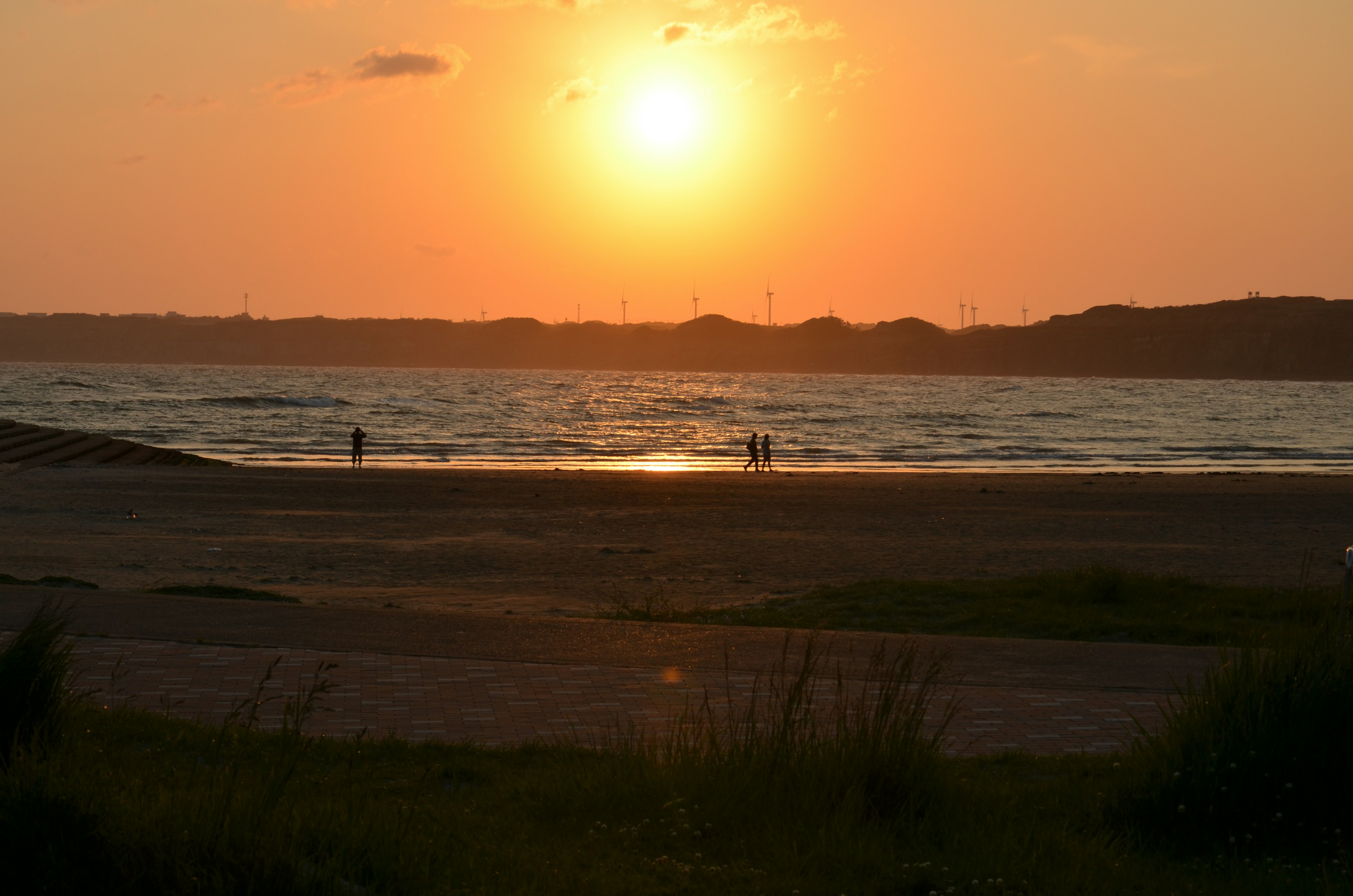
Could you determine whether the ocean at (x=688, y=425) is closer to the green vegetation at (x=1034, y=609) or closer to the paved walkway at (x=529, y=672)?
the green vegetation at (x=1034, y=609)

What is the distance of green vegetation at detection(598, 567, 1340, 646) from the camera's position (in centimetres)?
1080

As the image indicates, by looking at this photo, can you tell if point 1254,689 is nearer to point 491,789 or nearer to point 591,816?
point 591,816

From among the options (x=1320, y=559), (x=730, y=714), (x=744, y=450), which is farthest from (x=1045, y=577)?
(x=744, y=450)

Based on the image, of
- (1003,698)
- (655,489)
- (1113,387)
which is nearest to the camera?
(1003,698)

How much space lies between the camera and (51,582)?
1190 centimetres

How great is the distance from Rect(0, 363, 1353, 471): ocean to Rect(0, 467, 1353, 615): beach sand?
514 inches

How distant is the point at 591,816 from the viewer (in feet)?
17.4

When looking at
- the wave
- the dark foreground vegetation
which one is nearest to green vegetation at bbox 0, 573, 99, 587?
the dark foreground vegetation

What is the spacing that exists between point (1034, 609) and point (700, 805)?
7159 mm

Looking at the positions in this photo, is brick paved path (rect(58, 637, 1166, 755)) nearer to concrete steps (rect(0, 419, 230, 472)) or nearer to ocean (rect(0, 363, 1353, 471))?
concrete steps (rect(0, 419, 230, 472))

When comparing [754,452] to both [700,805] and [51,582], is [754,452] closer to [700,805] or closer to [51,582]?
[51,582]

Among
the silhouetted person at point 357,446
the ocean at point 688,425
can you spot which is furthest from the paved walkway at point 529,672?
the ocean at point 688,425

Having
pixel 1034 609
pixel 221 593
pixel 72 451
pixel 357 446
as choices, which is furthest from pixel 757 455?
pixel 221 593

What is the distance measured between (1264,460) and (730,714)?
1891 inches
